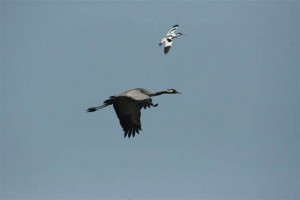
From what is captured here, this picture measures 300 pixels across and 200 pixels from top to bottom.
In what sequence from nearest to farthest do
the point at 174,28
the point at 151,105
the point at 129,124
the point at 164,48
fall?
the point at 151,105 → the point at 129,124 → the point at 164,48 → the point at 174,28

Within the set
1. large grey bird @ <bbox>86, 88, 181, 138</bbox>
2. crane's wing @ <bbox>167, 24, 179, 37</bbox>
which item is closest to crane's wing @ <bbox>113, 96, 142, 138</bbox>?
large grey bird @ <bbox>86, 88, 181, 138</bbox>

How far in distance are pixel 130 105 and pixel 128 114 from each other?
0.53 meters

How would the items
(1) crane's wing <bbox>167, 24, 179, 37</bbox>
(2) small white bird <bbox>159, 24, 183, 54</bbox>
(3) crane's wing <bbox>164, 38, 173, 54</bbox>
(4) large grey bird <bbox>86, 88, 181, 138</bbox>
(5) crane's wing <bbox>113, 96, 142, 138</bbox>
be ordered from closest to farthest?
(4) large grey bird <bbox>86, 88, 181, 138</bbox> < (5) crane's wing <bbox>113, 96, 142, 138</bbox> < (3) crane's wing <bbox>164, 38, 173, 54</bbox> < (2) small white bird <bbox>159, 24, 183, 54</bbox> < (1) crane's wing <bbox>167, 24, 179, 37</bbox>

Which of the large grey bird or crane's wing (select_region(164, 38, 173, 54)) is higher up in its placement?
crane's wing (select_region(164, 38, 173, 54))

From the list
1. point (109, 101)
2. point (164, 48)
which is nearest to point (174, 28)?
point (164, 48)

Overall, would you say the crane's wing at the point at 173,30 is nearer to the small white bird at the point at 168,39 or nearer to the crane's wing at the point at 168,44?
the small white bird at the point at 168,39

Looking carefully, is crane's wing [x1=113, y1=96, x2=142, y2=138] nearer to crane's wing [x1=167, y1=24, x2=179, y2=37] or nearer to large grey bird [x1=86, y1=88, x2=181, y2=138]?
large grey bird [x1=86, y1=88, x2=181, y2=138]

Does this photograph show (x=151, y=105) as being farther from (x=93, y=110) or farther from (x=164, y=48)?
(x=164, y=48)

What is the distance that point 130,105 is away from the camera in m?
31.6

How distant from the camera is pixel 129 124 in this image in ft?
106

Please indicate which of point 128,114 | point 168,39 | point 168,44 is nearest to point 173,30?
point 168,39

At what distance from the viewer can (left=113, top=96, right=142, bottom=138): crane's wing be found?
103 ft

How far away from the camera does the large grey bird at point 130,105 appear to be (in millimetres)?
30628

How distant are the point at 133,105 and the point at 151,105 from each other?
1628mm
